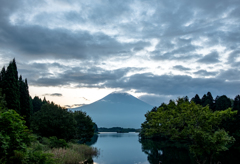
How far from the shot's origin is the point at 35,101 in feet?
284

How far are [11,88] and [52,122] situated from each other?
10.2 metres

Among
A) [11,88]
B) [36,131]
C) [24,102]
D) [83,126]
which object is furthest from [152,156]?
[24,102]

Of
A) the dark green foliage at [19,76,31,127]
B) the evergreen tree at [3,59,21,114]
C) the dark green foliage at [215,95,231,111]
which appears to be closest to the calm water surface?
the evergreen tree at [3,59,21,114]

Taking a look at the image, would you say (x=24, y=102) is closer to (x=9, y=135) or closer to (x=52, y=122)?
(x=52, y=122)

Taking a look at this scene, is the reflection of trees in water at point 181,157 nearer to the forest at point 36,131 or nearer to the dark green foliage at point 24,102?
the forest at point 36,131

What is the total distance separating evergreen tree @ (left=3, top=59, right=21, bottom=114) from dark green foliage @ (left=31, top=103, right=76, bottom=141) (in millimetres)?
4241

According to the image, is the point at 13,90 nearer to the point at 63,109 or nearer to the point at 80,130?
the point at 63,109

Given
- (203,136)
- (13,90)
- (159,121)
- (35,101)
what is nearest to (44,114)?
(13,90)

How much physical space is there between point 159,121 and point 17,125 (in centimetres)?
1267

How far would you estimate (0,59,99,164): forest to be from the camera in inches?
443

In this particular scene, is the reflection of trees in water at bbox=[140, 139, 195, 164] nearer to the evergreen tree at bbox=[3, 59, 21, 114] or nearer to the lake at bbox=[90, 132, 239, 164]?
the lake at bbox=[90, 132, 239, 164]

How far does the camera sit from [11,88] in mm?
36844

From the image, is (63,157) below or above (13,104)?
below

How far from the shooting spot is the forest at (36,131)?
443 inches
